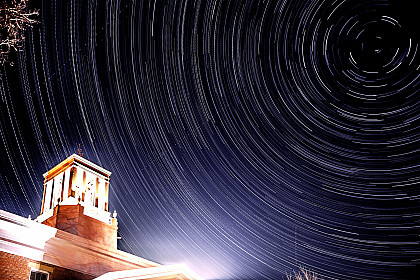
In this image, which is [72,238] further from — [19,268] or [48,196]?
[48,196]

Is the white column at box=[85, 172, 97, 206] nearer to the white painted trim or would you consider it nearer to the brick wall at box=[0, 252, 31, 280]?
the brick wall at box=[0, 252, 31, 280]

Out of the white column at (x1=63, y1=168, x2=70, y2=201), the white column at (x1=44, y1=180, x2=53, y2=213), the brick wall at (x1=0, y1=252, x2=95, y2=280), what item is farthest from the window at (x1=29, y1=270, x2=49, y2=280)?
the white column at (x1=44, y1=180, x2=53, y2=213)

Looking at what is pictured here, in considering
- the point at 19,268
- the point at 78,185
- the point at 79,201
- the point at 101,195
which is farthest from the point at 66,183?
Result: the point at 19,268

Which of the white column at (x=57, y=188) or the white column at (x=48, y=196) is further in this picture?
the white column at (x=48, y=196)

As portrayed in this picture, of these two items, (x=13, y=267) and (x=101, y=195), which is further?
(x=101, y=195)

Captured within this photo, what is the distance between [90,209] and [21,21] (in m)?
13.0

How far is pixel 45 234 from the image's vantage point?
13742 mm

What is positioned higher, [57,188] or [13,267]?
[57,188]

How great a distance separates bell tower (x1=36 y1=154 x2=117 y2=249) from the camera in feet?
58.2

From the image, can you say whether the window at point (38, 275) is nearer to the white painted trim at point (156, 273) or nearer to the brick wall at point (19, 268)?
the brick wall at point (19, 268)

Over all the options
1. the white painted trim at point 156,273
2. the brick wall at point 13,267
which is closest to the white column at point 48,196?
the brick wall at point 13,267

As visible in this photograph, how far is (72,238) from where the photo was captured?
14891 millimetres

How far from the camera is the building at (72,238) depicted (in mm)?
12891

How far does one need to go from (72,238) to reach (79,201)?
4293 millimetres
